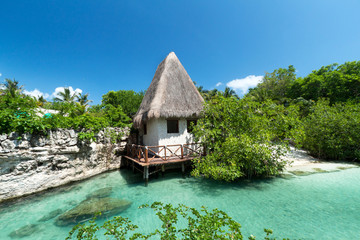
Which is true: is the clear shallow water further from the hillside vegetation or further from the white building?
the white building

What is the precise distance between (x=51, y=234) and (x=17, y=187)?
377cm

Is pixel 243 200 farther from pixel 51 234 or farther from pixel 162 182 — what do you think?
pixel 51 234

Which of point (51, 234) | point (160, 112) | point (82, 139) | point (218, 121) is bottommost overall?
point (51, 234)

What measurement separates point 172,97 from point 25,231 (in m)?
7.96

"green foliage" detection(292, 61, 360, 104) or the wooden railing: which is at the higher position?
"green foliage" detection(292, 61, 360, 104)

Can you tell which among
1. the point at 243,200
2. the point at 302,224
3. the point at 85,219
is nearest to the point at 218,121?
the point at 243,200

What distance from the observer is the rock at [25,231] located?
4.12 metres

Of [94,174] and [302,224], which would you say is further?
[94,174]

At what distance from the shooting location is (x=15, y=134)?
5926 millimetres

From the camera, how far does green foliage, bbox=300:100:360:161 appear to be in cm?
960

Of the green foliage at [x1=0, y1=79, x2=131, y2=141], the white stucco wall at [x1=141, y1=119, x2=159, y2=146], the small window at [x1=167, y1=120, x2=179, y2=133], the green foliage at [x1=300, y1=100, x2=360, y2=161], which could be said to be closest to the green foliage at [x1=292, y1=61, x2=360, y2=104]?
the green foliage at [x1=300, y1=100, x2=360, y2=161]

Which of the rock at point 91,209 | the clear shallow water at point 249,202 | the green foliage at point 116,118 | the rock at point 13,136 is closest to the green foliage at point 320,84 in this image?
the clear shallow water at point 249,202

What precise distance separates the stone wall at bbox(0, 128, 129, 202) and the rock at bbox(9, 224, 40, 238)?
268cm

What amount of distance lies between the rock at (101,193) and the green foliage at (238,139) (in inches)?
161
